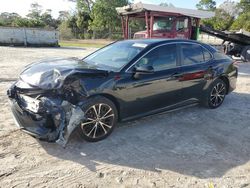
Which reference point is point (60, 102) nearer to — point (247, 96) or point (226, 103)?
point (226, 103)

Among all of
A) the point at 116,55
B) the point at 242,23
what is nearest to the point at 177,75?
the point at 116,55

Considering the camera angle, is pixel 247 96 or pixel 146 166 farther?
pixel 247 96

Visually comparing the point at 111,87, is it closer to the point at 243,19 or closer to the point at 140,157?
the point at 140,157

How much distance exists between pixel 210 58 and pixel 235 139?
2.13 metres

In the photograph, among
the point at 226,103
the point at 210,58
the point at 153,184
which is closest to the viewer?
the point at 153,184

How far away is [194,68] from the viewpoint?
5.57 metres

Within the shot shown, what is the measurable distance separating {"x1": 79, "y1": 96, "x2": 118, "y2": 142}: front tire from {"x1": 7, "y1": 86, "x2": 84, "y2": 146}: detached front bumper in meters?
0.19

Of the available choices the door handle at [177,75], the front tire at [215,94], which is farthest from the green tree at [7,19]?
the door handle at [177,75]

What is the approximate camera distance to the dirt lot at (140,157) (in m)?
3.32

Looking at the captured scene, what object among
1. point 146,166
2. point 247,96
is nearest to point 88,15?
point 247,96

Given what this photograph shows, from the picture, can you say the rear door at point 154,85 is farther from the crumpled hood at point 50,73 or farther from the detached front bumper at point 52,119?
the detached front bumper at point 52,119

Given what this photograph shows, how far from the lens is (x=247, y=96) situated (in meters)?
7.48

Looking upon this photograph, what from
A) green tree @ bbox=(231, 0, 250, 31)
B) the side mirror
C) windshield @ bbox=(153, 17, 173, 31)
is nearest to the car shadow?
the side mirror

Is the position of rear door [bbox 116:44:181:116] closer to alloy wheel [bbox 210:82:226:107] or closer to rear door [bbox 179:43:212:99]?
rear door [bbox 179:43:212:99]
